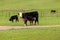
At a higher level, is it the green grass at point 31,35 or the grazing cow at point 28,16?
the grazing cow at point 28,16

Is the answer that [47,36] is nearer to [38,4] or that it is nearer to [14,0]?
[38,4]

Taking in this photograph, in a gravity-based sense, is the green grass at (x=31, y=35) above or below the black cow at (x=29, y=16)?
below

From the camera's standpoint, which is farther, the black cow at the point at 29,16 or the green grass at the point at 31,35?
the black cow at the point at 29,16

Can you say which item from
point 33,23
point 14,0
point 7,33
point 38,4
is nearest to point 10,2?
point 14,0

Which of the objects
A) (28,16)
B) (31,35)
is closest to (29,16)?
(28,16)

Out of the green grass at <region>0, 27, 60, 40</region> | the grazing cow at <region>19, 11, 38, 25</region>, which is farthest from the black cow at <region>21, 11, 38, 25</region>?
the green grass at <region>0, 27, 60, 40</region>

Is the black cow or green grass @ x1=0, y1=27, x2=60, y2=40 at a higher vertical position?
the black cow

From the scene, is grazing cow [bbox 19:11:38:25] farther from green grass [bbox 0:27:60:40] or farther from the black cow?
green grass [bbox 0:27:60:40]

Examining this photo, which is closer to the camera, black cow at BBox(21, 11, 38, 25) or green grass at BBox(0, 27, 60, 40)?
green grass at BBox(0, 27, 60, 40)

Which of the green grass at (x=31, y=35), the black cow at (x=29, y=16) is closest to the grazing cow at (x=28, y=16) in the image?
the black cow at (x=29, y=16)

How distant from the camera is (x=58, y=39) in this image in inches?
805

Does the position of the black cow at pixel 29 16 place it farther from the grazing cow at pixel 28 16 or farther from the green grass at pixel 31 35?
the green grass at pixel 31 35

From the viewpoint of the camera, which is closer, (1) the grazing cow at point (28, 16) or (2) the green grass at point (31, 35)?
(2) the green grass at point (31, 35)

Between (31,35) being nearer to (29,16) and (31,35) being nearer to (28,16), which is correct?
(28,16)
